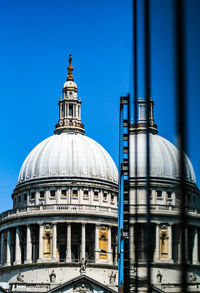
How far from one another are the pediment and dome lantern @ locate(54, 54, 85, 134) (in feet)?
109

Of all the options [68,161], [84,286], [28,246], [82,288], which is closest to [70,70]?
[68,161]

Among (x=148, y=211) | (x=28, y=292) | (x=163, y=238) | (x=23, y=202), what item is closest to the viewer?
(x=148, y=211)

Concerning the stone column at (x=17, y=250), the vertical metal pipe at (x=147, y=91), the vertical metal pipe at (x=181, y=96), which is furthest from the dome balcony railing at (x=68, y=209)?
the vertical metal pipe at (x=181, y=96)

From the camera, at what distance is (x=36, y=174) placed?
115375 millimetres

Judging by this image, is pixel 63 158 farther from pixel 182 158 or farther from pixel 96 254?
pixel 182 158

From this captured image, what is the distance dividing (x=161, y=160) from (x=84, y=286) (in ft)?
288

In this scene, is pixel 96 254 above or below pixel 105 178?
below

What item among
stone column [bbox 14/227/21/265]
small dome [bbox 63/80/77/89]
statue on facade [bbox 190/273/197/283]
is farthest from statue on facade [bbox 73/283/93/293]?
statue on facade [bbox 190/273/197/283]

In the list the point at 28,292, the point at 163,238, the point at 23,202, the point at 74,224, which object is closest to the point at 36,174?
the point at 23,202

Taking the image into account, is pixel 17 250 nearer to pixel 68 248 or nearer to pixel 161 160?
pixel 68 248

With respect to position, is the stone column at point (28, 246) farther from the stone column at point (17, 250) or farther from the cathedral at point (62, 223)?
the stone column at point (17, 250)

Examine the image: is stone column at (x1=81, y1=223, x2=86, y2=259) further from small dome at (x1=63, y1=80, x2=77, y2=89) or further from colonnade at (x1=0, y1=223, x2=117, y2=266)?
small dome at (x1=63, y1=80, x2=77, y2=89)

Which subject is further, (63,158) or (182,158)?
(63,158)

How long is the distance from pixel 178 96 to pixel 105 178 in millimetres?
110504
